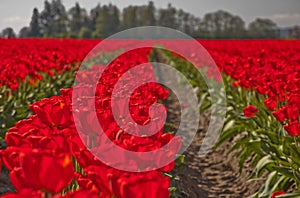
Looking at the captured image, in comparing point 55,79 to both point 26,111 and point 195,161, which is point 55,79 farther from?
point 195,161

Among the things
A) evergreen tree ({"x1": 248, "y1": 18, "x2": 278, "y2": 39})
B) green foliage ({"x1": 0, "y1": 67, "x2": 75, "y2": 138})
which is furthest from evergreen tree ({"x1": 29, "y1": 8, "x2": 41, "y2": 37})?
green foliage ({"x1": 0, "y1": 67, "x2": 75, "y2": 138})

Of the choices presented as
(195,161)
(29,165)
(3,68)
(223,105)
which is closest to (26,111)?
(3,68)

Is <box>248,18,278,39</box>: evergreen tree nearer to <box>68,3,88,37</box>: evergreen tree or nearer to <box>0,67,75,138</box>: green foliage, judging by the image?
<box>68,3,88,37</box>: evergreen tree

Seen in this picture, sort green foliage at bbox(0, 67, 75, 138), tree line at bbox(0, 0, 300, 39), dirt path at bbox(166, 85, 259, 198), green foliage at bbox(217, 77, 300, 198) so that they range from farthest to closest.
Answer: tree line at bbox(0, 0, 300, 39), green foliage at bbox(0, 67, 75, 138), dirt path at bbox(166, 85, 259, 198), green foliage at bbox(217, 77, 300, 198)

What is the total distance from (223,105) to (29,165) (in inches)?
309

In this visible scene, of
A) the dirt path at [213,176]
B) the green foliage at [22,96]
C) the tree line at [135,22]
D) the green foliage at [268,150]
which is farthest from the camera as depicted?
the tree line at [135,22]

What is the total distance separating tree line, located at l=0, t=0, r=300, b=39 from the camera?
264 feet

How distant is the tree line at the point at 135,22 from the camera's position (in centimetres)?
8044

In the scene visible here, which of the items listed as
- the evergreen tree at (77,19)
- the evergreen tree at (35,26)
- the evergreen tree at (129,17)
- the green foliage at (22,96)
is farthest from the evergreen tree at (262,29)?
the green foliage at (22,96)

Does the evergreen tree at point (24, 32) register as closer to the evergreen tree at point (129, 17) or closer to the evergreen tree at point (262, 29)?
the evergreen tree at point (129, 17)

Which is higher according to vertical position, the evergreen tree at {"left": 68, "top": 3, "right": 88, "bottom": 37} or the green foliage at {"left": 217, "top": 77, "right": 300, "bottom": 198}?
the evergreen tree at {"left": 68, "top": 3, "right": 88, "bottom": 37}

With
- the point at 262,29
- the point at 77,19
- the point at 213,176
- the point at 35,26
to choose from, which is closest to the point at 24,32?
the point at 35,26

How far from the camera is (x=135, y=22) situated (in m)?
93.6

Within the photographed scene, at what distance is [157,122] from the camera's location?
75.4 inches
